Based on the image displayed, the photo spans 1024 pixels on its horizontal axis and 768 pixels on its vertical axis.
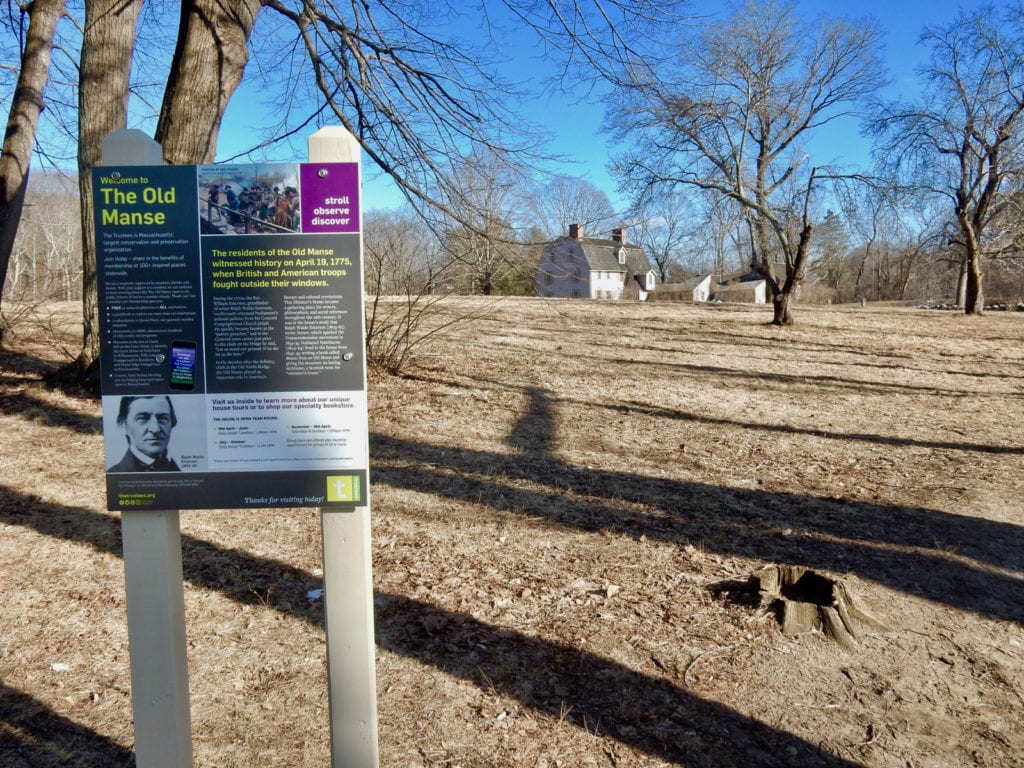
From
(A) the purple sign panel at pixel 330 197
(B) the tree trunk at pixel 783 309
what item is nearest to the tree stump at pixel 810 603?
(A) the purple sign panel at pixel 330 197

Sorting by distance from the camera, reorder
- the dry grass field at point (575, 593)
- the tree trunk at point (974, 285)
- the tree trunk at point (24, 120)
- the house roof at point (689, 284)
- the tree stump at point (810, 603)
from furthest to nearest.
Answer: the house roof at point (689, 284)
the tree trunk at point (974, 285)
the tree trunk at point (24, 120)
the tree stump at point (810, 603)
the dry grass field at point (575, 593)

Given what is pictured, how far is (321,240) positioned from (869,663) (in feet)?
10.7

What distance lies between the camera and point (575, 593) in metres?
4.23

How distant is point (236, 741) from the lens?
9.71ft

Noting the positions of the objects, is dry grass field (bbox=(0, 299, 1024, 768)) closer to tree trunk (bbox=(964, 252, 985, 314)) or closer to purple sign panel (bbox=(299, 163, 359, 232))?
purple sign panel (bbox=(299, 163, 359, 232))

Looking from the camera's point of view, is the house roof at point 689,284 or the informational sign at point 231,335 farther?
the house roof at point 689,284

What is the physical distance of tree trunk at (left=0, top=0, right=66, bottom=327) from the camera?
8352mm

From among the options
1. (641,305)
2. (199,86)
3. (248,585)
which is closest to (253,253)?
(248,585)

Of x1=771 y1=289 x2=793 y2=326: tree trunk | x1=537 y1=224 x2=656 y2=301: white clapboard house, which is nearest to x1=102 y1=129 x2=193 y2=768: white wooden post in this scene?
x1=537 y1=224 x2=656 y2=301: white clapboard house

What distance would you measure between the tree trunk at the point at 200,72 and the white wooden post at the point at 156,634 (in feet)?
17.1

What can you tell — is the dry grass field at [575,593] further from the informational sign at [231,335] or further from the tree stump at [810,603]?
the informational sign at [231,335]

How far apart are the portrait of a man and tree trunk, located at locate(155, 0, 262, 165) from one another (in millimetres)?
5424

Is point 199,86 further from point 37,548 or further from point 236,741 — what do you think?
point 236,741

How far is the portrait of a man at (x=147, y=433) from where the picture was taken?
2.25m
